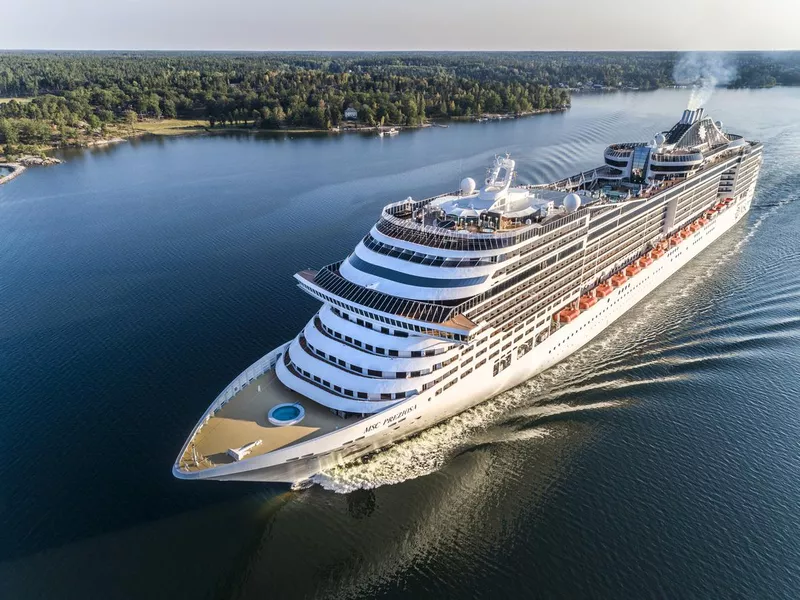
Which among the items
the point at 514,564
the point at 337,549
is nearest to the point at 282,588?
the point at 337,549

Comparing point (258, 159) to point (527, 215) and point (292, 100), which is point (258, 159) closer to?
point (292, 100)

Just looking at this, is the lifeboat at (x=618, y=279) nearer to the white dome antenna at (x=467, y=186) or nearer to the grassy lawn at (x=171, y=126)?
the white dome antenna at (x=467, y=186)

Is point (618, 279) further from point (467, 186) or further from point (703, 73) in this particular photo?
point (703, 73)

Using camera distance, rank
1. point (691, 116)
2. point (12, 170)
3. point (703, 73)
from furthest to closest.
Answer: point (703, 73) < point (12, 170) < point (691, 116)

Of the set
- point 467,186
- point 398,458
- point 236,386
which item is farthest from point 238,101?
point 398,458

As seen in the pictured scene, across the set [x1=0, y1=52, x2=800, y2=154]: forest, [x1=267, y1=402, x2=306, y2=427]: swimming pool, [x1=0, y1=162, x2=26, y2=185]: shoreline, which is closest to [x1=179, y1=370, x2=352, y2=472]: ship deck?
[x1=267, y1=402, x2=306, y2=427]: swimming pool

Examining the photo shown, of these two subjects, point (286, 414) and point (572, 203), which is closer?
point (286, 414)
